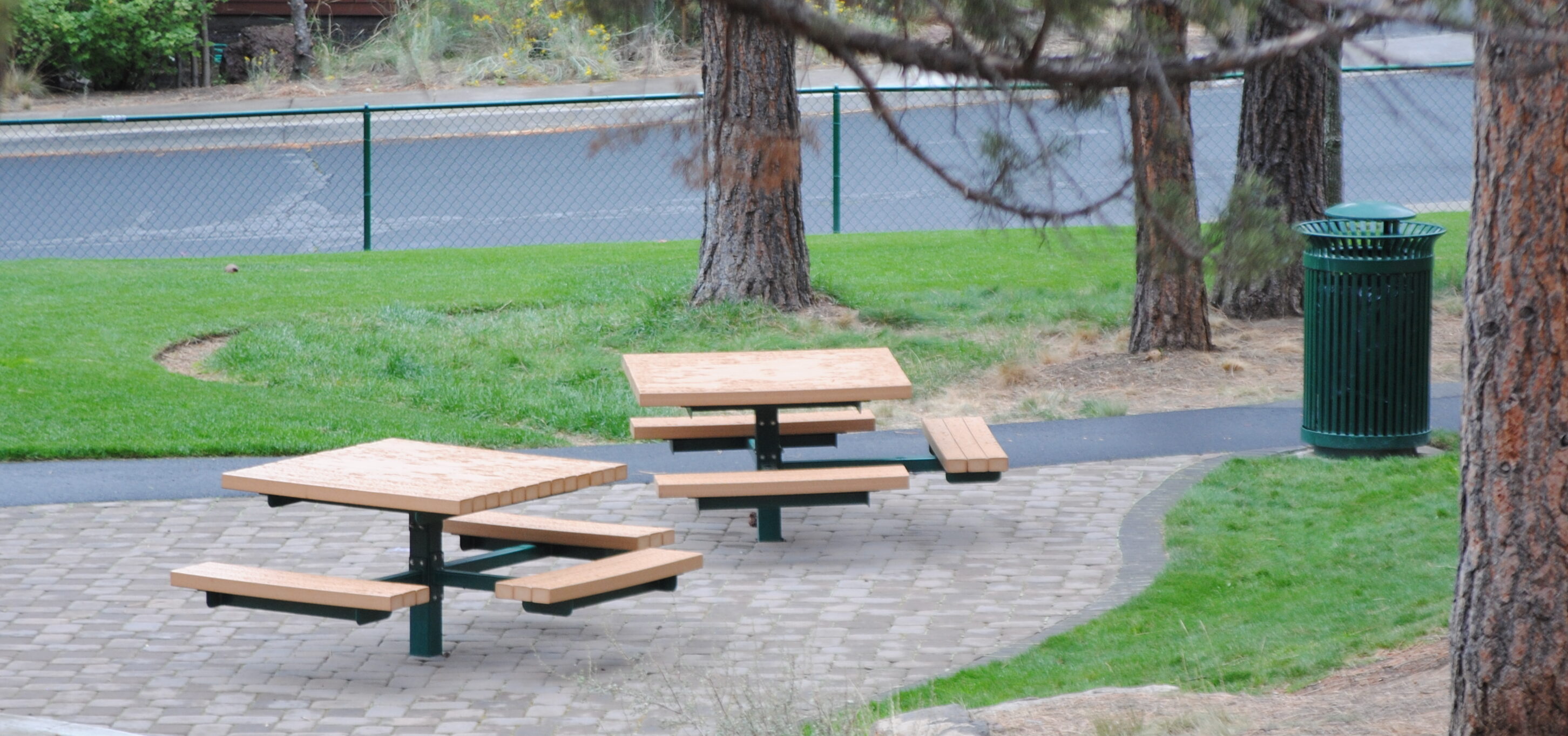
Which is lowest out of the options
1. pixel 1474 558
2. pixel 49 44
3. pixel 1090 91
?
pixel 1474 558

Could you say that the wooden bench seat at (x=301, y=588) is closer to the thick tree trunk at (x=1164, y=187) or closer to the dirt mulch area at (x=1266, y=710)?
the dirt mulch area at (x=1266, y=710)

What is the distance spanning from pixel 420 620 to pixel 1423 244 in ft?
18.3

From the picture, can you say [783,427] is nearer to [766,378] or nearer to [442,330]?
[766,378]

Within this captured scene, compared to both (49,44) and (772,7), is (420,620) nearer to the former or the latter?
(772,7)

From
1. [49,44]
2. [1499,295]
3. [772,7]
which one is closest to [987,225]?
[772,7]

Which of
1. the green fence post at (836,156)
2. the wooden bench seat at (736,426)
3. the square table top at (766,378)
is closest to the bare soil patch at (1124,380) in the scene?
the wooden bench seat at (736,426)

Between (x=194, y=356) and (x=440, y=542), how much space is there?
22.6ft

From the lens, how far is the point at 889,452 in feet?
32.6

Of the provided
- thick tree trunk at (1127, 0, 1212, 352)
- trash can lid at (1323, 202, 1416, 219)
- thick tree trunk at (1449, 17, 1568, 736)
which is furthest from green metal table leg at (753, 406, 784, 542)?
thick tree trunk at (1127, 0, 1212, 352)

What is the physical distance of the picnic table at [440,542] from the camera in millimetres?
6277

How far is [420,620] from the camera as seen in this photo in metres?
6.53

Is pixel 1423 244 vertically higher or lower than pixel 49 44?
lower

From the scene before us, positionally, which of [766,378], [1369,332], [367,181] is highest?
[367,181]

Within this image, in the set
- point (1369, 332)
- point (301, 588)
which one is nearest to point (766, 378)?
point (301, 588)
